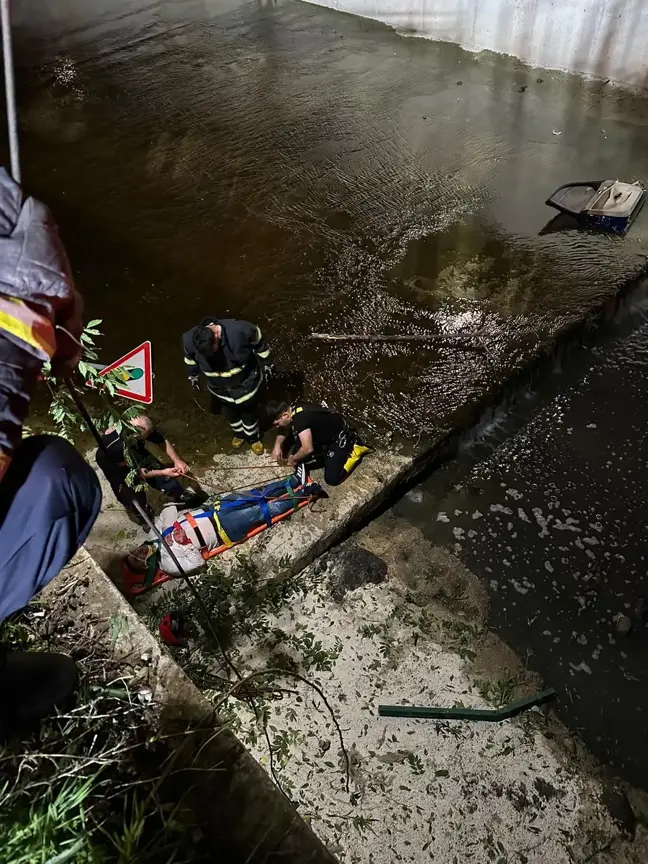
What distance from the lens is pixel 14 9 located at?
15195 millimetres

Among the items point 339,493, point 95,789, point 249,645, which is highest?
point 95,789

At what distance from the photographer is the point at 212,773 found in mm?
2666

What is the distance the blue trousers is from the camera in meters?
1.86

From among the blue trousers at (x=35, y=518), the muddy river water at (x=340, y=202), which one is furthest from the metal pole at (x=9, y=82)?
the muddy river water at (x=340, y=202)

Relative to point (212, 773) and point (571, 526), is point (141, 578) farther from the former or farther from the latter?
point (571, 526)

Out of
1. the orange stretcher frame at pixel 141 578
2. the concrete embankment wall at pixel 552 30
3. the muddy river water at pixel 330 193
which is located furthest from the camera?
the concrete embankment wall at pixel 552 30

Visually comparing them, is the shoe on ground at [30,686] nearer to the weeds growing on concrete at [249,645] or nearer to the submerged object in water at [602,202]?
the weeds growing on concrete at [249,645]

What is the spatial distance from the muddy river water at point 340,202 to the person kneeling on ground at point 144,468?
0.52 metres

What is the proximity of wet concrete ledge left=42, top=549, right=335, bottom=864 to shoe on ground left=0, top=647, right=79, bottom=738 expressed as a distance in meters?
0.34

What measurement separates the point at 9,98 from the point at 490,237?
694 cm

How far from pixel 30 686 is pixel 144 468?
98.8 inches

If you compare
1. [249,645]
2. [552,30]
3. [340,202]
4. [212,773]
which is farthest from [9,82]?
[552,30]

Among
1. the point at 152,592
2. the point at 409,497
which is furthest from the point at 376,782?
the point at 409,497

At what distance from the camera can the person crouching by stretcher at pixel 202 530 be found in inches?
178
